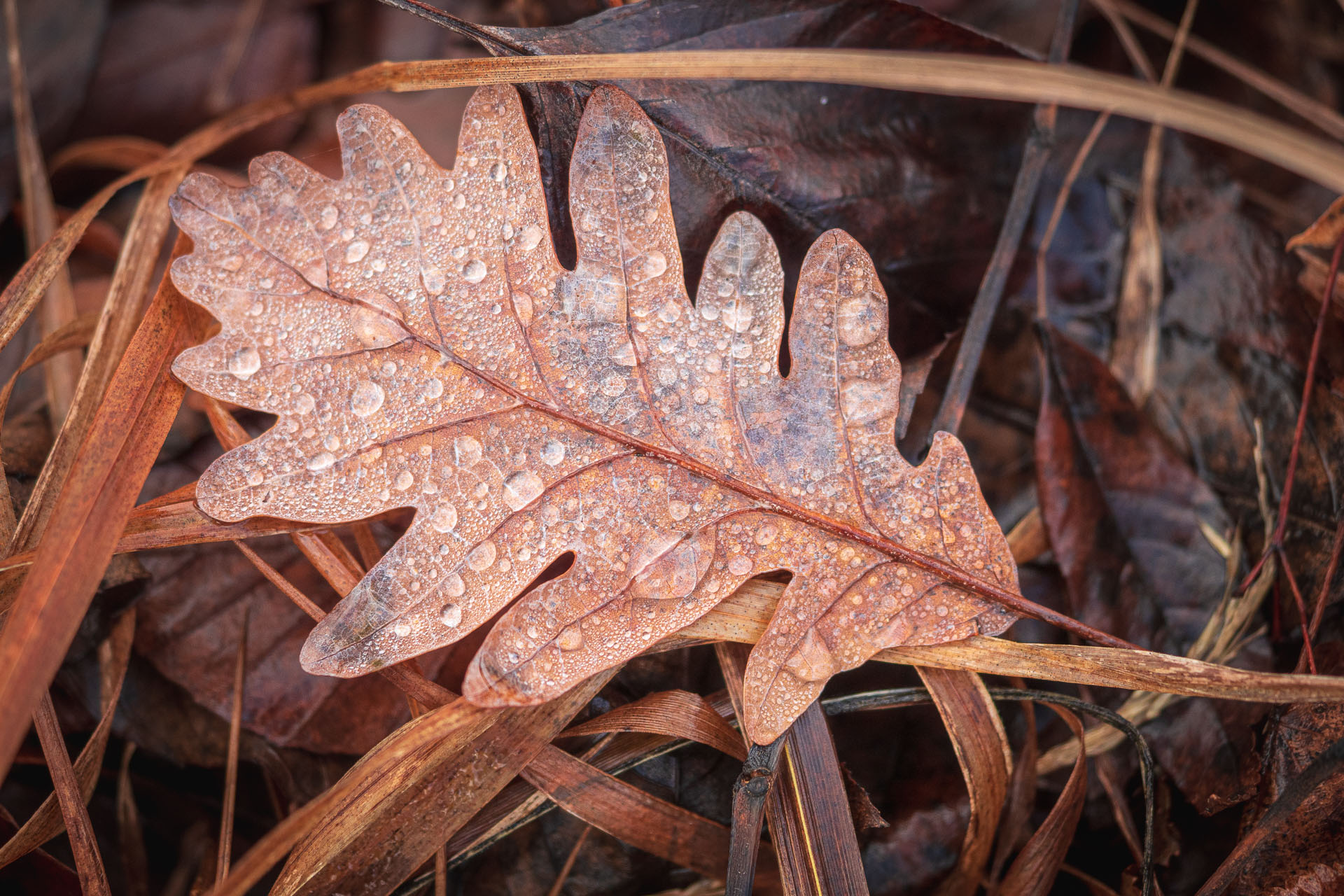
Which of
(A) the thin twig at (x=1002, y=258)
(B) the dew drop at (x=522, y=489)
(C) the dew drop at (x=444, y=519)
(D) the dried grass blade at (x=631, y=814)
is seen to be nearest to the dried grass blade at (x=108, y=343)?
(C) the dew drop at (x=444, y=519)

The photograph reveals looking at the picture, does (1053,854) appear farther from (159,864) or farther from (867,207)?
(159,864)

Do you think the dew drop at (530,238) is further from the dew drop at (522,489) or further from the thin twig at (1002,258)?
the thin twig at (1002,258)

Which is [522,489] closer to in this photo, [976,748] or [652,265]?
[652,265]

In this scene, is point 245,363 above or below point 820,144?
below

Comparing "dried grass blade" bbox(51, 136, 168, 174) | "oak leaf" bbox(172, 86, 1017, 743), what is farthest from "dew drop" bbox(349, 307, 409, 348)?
"dried grass blade" bbox(51, 136, 168, 174)

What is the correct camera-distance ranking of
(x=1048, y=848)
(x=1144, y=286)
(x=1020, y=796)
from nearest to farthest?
(x=1048, y=848) → (x=1020, y=796) → (x=1144, y=286)

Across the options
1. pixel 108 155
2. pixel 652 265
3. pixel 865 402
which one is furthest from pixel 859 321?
pixel 108 155
